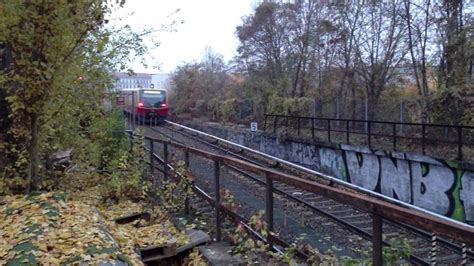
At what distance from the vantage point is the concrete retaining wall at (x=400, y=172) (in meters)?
13.0

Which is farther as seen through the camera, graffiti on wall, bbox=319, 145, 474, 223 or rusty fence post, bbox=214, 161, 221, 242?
graffiti on wall, bbox=319, 145, 474, 223

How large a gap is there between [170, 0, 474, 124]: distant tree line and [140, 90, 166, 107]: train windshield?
14.8 feet

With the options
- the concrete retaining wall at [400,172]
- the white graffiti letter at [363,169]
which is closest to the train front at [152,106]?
the concrete retaining wall at [400,172]

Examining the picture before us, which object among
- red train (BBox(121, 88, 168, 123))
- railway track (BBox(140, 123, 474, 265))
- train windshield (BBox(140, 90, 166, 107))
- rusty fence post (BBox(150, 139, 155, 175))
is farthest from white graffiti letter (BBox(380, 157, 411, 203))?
train windshield (BBox(140, 90, 166, 107))

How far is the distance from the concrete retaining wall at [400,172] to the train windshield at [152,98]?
45.3 feet

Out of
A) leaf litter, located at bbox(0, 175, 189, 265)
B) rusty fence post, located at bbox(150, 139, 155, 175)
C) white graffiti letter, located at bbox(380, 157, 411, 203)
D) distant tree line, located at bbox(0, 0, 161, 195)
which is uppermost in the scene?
distant tree line, located at bbox(0, 0, 161, 195)

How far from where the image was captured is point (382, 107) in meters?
20.9

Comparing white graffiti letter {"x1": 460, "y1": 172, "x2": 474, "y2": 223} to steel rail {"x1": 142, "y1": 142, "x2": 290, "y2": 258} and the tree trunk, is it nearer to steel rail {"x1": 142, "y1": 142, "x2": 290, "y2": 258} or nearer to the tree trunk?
steel rail {"x1": 142, "y1": 142, "x2": 290, "y2": 258}

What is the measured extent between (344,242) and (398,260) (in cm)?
164

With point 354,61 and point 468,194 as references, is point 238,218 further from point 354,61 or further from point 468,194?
point 354,61

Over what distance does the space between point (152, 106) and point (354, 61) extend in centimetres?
1640

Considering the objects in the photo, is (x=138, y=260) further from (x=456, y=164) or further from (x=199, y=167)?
(x=456, y=164)

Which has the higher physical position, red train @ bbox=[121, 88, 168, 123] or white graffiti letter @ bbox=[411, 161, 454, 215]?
red train @ bbox=[121, 88, 168, 123]

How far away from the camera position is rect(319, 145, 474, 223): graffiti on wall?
13.0 m
